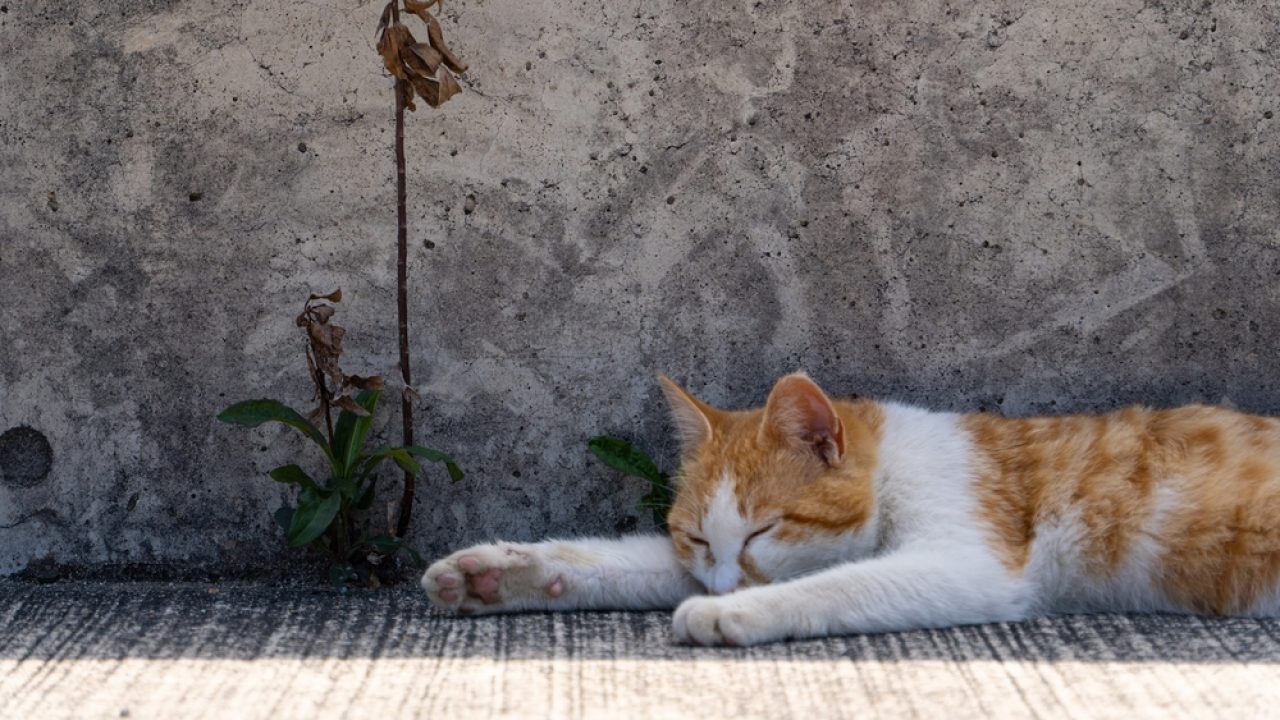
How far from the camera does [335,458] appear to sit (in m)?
3.01

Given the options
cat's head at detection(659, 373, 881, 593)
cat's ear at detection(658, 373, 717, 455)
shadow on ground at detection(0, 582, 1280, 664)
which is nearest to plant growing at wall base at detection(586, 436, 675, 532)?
cat's ear at detection(658, 373, 717, 455)

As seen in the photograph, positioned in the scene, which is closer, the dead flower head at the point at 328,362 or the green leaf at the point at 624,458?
the dead flower head at the point at 328,362

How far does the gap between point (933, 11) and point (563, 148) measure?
97cm

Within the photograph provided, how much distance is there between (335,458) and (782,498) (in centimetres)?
109

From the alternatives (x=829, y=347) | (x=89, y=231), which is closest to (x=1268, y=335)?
(x=829, y=347)

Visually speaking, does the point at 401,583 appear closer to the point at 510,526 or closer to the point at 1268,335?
the point at 510,526

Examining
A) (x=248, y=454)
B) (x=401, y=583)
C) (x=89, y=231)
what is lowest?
(x=401, y=583)

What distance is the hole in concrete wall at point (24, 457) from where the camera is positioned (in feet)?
10.4

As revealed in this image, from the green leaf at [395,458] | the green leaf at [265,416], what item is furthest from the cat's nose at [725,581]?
the green leaf at [265,416]

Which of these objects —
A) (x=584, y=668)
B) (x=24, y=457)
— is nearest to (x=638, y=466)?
(x=584, y=668)

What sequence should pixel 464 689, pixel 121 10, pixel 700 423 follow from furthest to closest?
pixel 121 10 < pixel 700 423 < pixel 464 689

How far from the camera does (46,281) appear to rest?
10.2 feet

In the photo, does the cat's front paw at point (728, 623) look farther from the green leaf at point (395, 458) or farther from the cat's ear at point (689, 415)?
the green leaf at point (395, 458)

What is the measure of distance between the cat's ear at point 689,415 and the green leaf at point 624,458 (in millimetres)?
179
